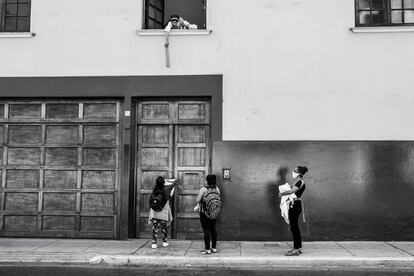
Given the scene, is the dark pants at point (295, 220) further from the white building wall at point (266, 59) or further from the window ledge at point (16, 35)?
the window ledge at point (16, 35)

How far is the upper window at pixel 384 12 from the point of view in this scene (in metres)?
10.8

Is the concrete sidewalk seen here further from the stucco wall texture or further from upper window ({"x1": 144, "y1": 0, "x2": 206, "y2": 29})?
upper window ({"x1": 144, "y1": 0, "x2": 206, "y2": 29})

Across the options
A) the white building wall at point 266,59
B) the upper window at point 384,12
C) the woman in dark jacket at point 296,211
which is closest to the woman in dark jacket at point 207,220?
the woman in dark jacket at point 296,211

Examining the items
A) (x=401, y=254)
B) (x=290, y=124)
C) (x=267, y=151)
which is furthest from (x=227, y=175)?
(x=401, y=254)

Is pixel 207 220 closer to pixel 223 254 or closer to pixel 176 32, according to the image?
pixel 223 254

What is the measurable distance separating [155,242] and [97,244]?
140 centimetres

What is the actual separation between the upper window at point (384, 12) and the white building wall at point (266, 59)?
1.17ft

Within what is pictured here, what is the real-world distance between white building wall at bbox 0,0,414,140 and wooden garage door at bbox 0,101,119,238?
1040 mm

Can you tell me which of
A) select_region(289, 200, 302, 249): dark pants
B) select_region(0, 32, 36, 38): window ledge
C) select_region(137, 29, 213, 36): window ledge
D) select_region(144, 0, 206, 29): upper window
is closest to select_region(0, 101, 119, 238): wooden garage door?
select_region(0, 32, 36, 38): window ledge

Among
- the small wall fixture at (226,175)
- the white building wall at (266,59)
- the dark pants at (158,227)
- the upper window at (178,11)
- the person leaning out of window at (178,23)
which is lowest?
the dark pants at (158,227)

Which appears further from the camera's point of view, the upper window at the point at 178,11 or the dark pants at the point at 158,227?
the upper window at the point at 178,11

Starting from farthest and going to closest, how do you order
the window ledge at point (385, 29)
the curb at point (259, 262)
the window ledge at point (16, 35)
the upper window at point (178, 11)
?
the upper window at point (178, 11) < the window ledge at point (16, 35) < the window ledge at point (385, 29) < the curb at point (259, 262)

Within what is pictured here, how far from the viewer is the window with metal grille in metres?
11.5

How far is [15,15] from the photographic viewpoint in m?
11.5
